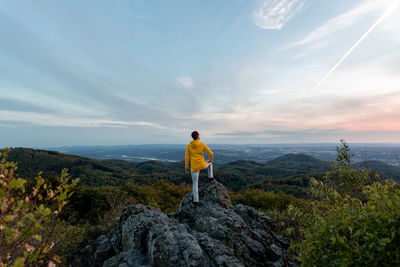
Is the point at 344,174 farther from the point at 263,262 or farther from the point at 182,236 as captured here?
the point at 182,236

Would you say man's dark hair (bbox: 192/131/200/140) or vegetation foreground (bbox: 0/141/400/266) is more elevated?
man's dark hair (bbox: 192/131/200/140)

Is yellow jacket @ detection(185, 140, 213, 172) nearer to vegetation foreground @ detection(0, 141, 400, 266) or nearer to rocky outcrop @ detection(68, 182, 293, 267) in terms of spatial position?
rocky outcrop @ detection(68, 182, 293, 267)

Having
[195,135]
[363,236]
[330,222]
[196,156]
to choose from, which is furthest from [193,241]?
[363,236]

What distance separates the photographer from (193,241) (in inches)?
238

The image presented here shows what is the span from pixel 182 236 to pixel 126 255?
7.71 feet

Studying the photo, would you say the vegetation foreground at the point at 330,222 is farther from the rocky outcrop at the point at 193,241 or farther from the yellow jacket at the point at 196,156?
the yellow jacket at the point at 196,156

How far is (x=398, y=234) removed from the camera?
287 centimetres

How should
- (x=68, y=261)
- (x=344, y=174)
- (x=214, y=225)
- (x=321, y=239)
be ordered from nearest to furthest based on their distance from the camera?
1. (x=321, y=239)
2. (x=344, y=174)
3. (x=214, y=225)
4. (x=68, y=261)

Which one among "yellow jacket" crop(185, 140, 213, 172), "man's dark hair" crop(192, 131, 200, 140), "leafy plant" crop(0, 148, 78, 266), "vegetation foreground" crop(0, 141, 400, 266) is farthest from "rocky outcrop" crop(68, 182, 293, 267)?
"leafy plant" crop(0, 148, 78, 266)

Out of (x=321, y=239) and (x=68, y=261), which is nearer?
(x=321, y=239)

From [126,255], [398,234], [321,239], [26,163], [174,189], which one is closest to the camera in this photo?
[398,234]

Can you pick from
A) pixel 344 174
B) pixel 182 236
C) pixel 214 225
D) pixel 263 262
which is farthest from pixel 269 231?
pixel 344 174

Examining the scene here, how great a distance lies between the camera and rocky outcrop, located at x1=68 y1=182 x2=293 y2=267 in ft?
19.1

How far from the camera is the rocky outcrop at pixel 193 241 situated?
229 inches
